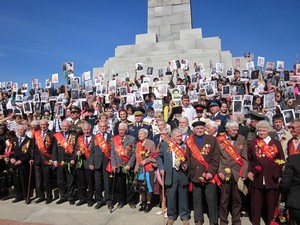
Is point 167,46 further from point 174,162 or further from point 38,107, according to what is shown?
point 174,162

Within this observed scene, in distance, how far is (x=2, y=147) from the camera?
7.87 metres

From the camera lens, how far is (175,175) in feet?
18.6

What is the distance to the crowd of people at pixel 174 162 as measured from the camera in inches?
204

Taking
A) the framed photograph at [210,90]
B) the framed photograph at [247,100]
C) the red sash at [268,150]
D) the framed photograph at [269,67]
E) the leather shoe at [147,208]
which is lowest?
the leather shoe at [147,208]

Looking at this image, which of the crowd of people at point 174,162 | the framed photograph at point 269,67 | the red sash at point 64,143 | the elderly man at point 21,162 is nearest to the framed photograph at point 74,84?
the crowd of people at point 174,162

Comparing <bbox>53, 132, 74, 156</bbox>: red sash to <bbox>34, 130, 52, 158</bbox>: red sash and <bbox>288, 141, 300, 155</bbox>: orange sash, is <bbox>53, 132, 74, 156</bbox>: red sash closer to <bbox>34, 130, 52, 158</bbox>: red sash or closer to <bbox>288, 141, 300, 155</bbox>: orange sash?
<bbox>34, 130, 52, 158</bbox>: red sash

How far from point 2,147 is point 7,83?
31.2 feet

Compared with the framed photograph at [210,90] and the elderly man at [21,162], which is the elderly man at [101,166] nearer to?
the elderly man at [21,162]

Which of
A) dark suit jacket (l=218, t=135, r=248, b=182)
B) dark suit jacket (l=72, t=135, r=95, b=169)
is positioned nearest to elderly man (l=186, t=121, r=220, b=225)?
dark suit jacket (l=218, t=135, r=248, b=182)

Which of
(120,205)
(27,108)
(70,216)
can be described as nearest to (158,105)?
(120,205)

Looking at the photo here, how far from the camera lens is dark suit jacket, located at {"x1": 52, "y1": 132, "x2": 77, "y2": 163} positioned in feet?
24.1

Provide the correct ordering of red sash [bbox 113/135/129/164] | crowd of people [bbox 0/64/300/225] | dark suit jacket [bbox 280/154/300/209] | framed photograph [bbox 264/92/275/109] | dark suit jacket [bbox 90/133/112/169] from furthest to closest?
1. framed photograph [bbox 264/92/275/109]
2. dark suit jacket [bbox 90/133/112/169]
3. red sash [bbox 113/135/129/164]
4. crowd of people [bbox 0/64/300/225]
5. dark suit jacket [bbox 280/154/300/209]

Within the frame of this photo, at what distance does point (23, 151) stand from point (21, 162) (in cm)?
31

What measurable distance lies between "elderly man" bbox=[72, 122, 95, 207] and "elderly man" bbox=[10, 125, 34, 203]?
5.08 ft
